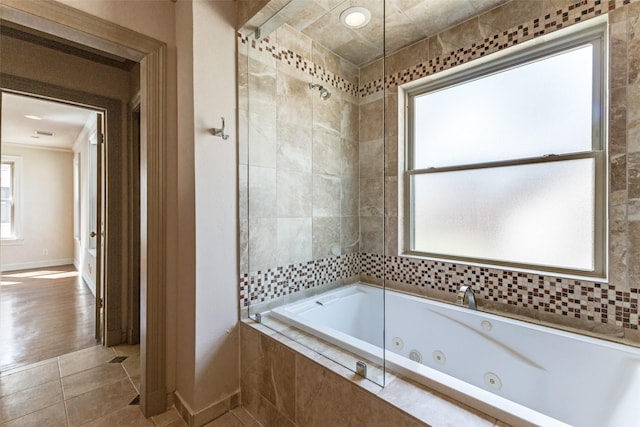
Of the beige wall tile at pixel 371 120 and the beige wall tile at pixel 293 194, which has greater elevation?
the beige wall tile at pixel 371 120

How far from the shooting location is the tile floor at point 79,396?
1525mm

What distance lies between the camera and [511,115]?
183 centimetres

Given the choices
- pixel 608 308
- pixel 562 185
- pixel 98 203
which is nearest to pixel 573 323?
pixel 608 308

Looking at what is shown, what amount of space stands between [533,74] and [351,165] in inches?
52.6

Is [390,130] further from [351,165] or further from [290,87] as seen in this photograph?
[290,87]

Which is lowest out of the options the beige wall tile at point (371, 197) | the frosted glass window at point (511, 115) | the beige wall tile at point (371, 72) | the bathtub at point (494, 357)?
the bathtub at point (494, 357)

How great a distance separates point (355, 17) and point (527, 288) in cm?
207

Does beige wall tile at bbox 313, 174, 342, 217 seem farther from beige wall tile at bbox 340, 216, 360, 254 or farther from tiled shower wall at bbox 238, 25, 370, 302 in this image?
beige wall tile at bbox 340, 216, 360, 254

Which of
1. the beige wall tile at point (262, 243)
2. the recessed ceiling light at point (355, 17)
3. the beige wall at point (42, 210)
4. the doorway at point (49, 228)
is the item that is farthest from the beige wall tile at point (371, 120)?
the beige wall at point (42, 210)

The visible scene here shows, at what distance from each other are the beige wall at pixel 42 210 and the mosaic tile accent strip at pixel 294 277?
6390 mm

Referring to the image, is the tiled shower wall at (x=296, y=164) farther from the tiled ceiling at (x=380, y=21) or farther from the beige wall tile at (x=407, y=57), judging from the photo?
the beige wall tile at (x=407, y=57)

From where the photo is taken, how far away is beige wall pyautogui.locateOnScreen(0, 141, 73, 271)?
17.4 feet

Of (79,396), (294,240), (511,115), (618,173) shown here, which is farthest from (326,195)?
(79,396)

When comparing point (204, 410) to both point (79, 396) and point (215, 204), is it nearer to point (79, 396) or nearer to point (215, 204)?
point (79, 396)
